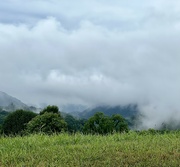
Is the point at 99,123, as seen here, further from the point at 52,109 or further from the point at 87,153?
the point at 87,153

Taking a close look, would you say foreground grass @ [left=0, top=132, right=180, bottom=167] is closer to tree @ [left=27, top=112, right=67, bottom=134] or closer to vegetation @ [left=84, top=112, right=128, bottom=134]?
vegetation @ [left=84, top=112, right=128, bottom=134]

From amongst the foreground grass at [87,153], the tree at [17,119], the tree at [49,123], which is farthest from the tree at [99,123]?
the foreground grass at [87,153]

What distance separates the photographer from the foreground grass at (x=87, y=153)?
7773 mm

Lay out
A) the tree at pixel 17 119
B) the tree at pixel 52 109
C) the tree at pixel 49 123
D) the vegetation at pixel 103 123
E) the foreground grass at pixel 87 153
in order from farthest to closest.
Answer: the tree at pixel 17 119, the tree at pixel 52 109, the tree at pixel 49 123, the vegetation at pixel 103 123, the foreground grass at pixel 87 153

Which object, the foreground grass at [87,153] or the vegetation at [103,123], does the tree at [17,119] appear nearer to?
the vegetation at [103,123]

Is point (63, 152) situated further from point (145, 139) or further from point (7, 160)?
point (145, 139)

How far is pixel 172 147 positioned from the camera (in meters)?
9.54

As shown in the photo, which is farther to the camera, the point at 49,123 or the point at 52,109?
the point at 52,109

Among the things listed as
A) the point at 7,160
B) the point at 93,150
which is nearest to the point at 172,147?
the point at 93,150

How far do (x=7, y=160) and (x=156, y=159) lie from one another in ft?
10.3

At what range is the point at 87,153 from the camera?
8.52 m

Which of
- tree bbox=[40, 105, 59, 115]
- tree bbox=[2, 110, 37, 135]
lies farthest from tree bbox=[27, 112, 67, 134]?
tree bbox=[2, 110, 37, 135]

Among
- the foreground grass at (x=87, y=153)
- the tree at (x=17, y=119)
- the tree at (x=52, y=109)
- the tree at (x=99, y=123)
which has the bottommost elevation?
the foreground grass at (x=87, y=153)

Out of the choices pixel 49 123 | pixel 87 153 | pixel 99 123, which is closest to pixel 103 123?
pixel 99 123
